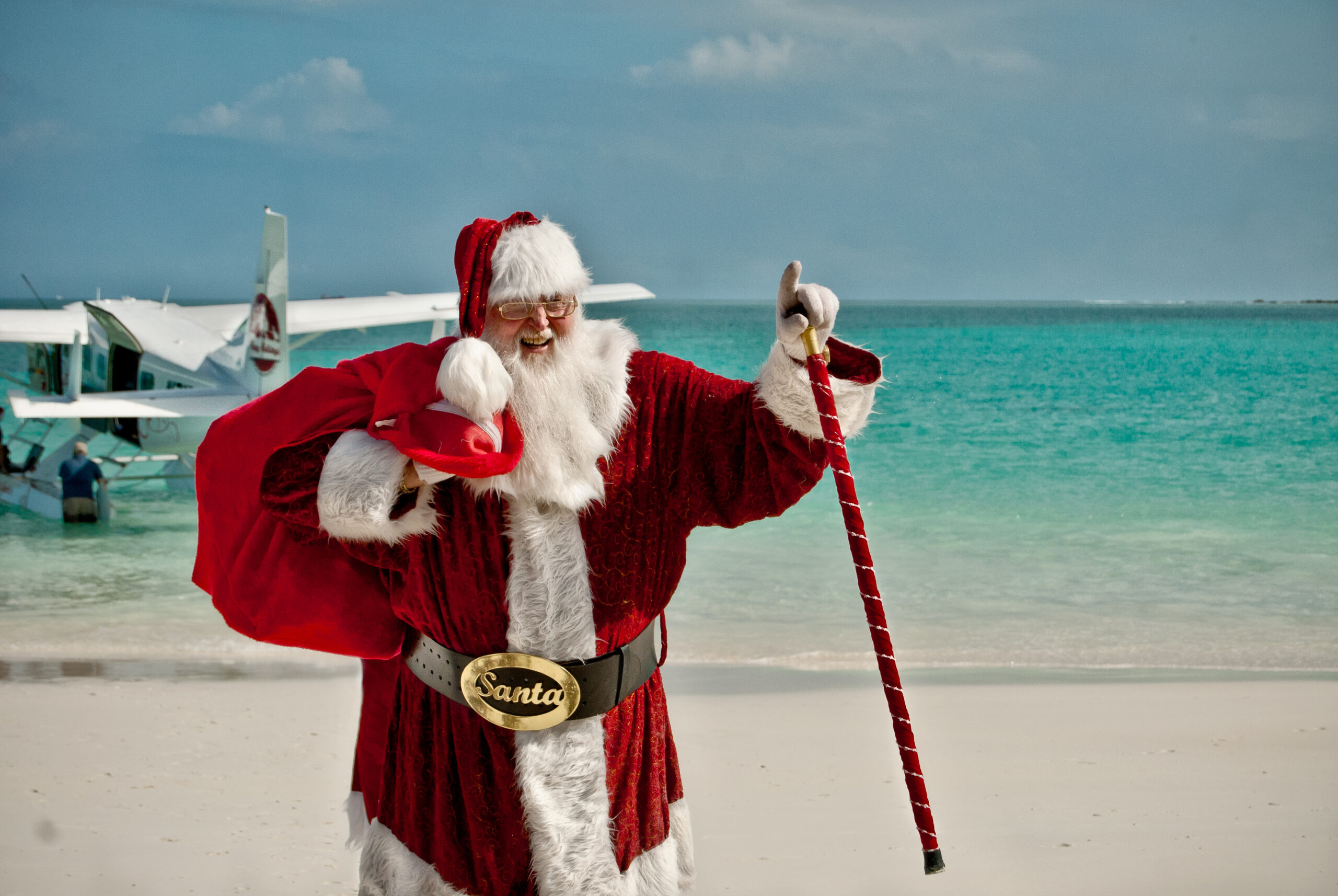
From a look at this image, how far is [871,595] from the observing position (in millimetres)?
1691

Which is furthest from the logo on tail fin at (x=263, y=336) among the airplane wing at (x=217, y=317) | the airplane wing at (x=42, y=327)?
the airplane wing at (x=42, y=327)

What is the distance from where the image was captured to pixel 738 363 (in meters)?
31.7

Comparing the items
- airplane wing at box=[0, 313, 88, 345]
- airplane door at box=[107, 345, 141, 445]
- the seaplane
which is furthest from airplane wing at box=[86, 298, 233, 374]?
airplane wing at box=[0, 313, 88, 345]

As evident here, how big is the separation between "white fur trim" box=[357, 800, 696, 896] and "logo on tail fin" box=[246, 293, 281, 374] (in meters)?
9.74

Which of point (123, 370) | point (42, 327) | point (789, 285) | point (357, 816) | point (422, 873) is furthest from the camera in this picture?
point (42, 327)

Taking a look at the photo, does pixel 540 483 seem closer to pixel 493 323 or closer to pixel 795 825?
pixel 493 323

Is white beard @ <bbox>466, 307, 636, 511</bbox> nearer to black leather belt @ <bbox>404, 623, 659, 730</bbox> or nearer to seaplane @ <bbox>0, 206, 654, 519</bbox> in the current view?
black leather belt @ <bbox>404, 623, 659, 730</bbox>

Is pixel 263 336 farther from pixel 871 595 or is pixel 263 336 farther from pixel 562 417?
pixel 871 595

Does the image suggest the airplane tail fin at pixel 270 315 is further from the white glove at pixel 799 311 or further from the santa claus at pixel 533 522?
the white glove at pixel 799 311

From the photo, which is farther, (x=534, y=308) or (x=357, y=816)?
(x=357, y=816)

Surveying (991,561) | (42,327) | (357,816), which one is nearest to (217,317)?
(42,327)

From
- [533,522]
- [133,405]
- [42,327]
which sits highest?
[533,522]

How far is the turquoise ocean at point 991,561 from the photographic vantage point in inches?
226

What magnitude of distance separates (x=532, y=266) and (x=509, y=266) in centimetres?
4
